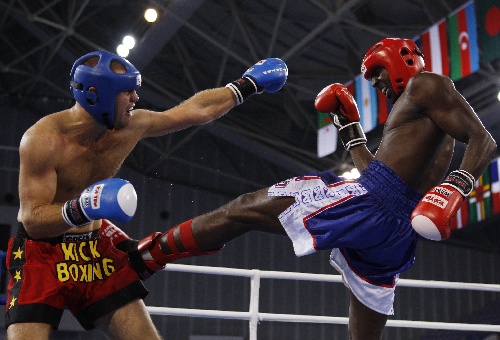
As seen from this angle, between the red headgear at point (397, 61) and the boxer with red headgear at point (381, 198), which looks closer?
the boxer with red headgear at point (381, 198)

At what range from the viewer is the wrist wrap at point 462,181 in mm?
2143

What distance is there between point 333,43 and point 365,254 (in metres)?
7.75

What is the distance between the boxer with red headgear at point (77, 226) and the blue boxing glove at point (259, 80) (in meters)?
0.51

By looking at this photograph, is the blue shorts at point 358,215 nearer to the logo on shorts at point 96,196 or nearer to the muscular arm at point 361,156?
the muscular arm at point 361,156

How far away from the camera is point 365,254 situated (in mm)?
2402

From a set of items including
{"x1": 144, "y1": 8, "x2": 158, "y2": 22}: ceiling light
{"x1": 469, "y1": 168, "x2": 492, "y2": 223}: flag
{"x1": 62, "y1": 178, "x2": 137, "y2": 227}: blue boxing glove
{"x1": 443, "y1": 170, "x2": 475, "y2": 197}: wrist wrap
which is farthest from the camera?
{"x1": 469, "y1": 168, "x2": 492, "y2": 223}: flag

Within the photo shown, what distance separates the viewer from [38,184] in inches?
86.7

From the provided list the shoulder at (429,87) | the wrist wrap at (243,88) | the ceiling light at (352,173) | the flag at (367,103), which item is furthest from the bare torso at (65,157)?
the ceiling light at (352,173)

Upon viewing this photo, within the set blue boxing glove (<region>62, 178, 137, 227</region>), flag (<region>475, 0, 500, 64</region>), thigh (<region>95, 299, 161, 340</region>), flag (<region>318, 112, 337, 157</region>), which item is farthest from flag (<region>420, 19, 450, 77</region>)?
blue boxing glove (<region>62, 178, 137, 227</region>)

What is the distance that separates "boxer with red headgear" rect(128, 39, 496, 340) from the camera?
7.49 feet

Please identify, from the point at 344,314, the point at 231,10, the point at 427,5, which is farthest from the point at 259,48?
the point at 344,314

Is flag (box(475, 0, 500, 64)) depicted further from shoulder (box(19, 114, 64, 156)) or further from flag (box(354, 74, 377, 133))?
shoulder (box(19, 114, 64, 156))

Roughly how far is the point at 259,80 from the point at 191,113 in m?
0.38

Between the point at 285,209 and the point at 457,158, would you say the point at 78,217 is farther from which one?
the point at 457,158
